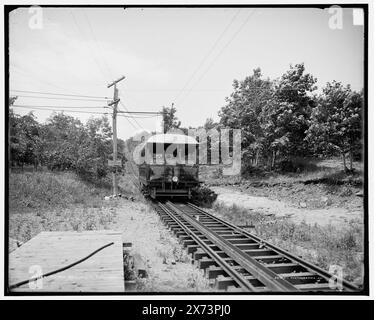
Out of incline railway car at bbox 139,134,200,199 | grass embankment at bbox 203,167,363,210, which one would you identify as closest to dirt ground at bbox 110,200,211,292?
incline railway car at bbox 139,134,200,199

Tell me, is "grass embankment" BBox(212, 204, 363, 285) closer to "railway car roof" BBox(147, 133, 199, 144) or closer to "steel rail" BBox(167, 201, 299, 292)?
"steel rail" BBox(167, 201, 299, 292)

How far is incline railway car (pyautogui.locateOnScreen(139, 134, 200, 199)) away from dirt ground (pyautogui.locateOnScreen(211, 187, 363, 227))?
212cm

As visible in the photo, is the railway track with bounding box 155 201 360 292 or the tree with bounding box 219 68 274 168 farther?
the tree with bounding box 219 68 274 168

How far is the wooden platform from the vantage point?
351 cm

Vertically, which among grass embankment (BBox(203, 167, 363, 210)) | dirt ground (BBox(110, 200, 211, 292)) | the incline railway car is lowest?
dirt ground (BBox(110, 200, 211, 292))

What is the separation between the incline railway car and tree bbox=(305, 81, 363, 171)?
6057 mm

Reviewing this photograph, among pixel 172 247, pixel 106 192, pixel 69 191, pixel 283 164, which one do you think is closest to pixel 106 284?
pixel 172 247

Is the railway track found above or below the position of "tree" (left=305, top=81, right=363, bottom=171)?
below

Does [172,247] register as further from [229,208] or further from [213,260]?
[229,208]

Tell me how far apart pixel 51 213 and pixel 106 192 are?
5.45 m

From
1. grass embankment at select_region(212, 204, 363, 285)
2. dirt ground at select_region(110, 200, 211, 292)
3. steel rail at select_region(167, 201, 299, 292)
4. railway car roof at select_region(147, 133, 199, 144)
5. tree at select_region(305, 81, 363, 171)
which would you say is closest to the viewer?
steel rail at select_region(167, 201, 299, 292)

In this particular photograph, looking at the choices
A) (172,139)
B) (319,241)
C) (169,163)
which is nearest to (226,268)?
(319,241)

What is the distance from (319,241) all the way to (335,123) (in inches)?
311

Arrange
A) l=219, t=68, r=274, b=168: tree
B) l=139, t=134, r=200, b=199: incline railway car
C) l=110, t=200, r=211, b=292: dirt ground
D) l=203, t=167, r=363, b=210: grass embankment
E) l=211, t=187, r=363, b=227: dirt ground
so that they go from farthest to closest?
l=219, t=68, r=274, b=168: tree
l=139, t=134, r=200, b=199: incline railway car
l=203, t=167, r=363, b=210: grass embankment
l=211, t=187, r=363, b=227: dirt ground
l=110, t=200, r=211, b=292: dirt ground
